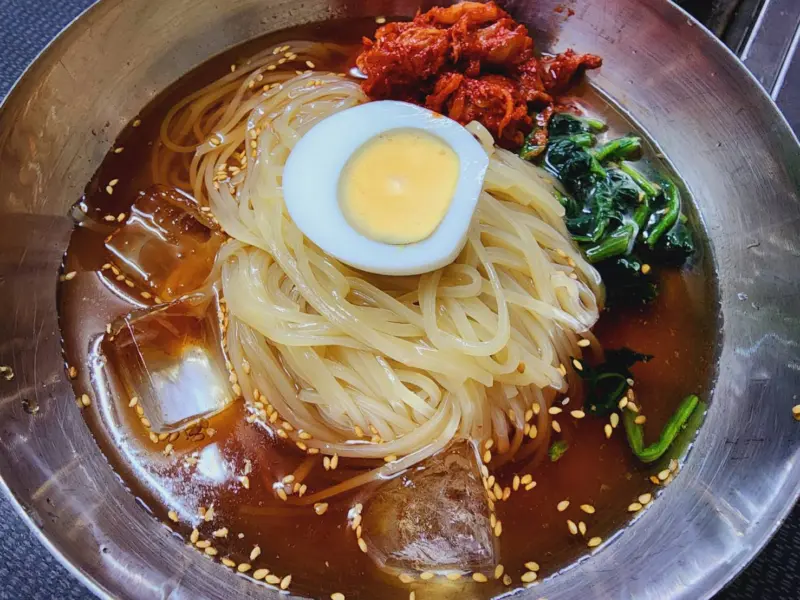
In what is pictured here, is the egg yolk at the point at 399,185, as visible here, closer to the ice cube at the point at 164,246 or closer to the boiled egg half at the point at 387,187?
the boiled egg half at the point at 387,187

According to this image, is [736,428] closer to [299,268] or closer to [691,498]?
[691,498]

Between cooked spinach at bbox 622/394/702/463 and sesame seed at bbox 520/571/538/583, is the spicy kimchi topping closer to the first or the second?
cooked spinach at bbox 622/394/702/463

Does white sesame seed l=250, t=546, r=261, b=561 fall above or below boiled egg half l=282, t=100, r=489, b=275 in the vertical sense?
below

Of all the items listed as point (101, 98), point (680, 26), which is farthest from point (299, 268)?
point (680, 26)

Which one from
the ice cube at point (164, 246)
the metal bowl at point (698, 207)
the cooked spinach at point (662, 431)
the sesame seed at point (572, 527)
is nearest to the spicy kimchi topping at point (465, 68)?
the metal bowl at point (698, 207)

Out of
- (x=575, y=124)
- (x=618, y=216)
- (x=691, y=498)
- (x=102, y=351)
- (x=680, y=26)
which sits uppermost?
(x=680, y=26)

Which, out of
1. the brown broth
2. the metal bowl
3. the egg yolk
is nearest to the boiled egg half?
the egg yolk
